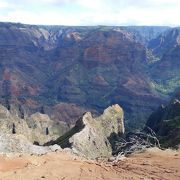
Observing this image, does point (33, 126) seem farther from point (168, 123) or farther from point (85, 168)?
point (85, 168)

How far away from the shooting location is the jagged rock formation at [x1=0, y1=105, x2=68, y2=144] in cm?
8394

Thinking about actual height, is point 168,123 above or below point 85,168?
below

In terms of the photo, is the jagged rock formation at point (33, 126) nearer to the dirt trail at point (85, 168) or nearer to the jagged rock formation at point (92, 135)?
the jagged rock formation at point (92, 135)

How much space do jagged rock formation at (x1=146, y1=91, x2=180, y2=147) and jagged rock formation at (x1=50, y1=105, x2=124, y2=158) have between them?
27.5 ft

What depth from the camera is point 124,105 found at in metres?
188

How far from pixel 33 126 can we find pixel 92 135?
1748 inches

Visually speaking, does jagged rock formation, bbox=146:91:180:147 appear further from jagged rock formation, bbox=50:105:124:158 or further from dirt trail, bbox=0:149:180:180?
dirt trail, bbox=0:149:180:180

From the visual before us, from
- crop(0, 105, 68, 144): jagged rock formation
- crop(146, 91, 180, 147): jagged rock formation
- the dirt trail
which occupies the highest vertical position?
the dirt trail

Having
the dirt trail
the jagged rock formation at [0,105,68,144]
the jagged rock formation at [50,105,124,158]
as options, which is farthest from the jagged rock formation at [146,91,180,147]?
the dirt trail

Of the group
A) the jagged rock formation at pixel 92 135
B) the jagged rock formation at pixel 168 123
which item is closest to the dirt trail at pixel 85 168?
the jagged rock formation at pixel 92 135

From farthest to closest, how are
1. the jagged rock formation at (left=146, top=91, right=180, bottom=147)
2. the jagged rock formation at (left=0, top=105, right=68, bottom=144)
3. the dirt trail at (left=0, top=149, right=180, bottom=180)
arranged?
1. the jagged rock formation at (left=0, top=105, right=68, bottom=144)
2. the jagged rock formation at (left=146, top=91, right=180, bottom=147)
3. the dirt trail at (left=0, top=149, right=180, bottom=180)

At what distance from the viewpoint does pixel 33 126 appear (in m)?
108

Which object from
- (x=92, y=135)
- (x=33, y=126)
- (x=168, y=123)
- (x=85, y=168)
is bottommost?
(x=33, y=126)

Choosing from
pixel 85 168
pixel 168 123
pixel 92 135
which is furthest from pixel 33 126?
pixel 85 168
